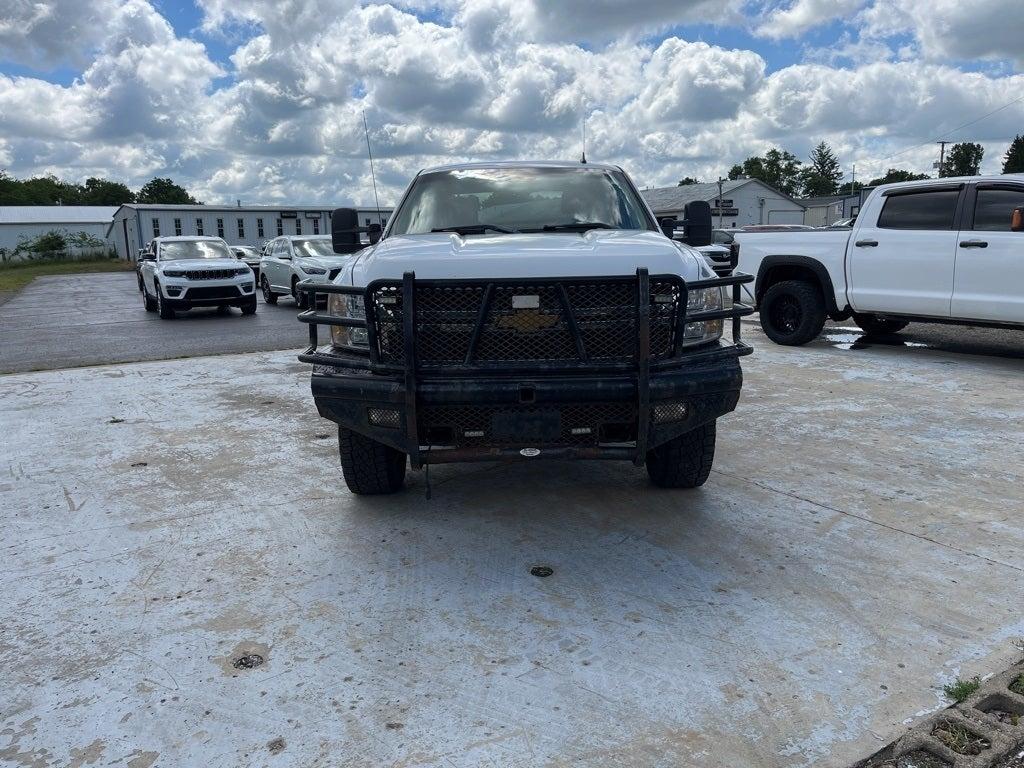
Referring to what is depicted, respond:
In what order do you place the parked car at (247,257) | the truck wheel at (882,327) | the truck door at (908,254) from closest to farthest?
the truck door at (908,254)
the truck wheel at (882,327)
the parked car at (247,257)

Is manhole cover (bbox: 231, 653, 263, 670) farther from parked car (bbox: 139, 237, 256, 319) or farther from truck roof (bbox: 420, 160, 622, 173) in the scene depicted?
parked car (bbox: 139, 237, 256, 319)

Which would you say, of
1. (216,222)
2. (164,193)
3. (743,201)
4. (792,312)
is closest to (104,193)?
(164,193)

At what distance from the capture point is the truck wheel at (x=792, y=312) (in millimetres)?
9344

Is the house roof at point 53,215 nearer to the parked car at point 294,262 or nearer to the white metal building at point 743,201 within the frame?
the white metal building at point 743,201

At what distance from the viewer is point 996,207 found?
7656 millimetres

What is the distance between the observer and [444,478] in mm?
4848

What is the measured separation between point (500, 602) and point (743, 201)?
61196mm

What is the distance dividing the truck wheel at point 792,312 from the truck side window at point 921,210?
1.15 m

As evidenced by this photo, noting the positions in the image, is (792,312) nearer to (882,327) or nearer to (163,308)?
(882,327)

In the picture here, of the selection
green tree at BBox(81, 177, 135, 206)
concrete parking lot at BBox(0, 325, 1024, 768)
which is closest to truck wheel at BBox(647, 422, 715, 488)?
concrete parking lot at BBox(0, 325, 1024, 768)

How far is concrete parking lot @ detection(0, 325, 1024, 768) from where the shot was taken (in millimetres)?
2463

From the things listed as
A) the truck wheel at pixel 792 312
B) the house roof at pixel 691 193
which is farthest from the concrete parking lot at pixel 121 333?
the house roof at pixel 691 193

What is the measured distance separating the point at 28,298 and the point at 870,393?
23.3 metres

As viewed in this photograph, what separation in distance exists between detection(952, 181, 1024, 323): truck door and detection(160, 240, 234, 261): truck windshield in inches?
533
